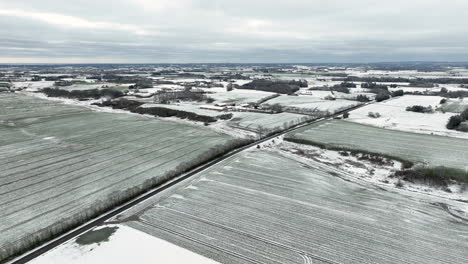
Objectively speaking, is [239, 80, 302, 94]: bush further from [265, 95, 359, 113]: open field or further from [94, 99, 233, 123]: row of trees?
[94, 99, 233, 123]: row of trees

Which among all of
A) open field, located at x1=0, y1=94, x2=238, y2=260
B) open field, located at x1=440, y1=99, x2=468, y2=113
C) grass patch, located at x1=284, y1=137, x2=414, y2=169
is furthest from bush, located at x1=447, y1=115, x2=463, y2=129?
open field, located at x1=0, y1=94, x2=238, y2=260

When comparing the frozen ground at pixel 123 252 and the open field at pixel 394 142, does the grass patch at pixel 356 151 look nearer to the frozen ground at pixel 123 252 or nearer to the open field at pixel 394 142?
the open field at pixel 394 142

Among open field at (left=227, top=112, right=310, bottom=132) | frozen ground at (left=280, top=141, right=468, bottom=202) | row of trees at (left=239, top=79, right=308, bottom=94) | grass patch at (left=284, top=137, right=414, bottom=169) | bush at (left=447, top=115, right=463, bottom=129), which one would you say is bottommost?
frozen ground at (left=280, top=141, right=468, bottom=202)

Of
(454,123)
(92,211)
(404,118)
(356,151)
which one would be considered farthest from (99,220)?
(404,118)

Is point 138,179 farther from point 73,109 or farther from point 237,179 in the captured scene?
point 73,109

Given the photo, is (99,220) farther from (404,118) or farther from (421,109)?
(421,109)

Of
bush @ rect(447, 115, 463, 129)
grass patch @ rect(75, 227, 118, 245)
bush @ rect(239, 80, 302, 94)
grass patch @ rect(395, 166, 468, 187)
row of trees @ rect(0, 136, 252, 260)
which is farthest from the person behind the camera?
bush @ rect(239, 80, 302, 94)

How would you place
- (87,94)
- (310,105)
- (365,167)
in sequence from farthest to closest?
(87,94) → (310,105) → (365,167)
